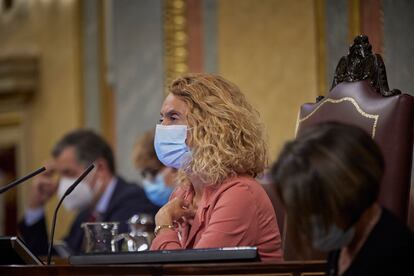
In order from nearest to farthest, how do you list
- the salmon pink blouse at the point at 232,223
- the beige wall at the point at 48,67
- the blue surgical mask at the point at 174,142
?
the salmon pink blouse at the point at 232,223 < the blue surgical mask at the point at 174,142 < the beige wall at the point at 48,67

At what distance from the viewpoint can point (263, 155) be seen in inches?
132

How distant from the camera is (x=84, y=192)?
587cm

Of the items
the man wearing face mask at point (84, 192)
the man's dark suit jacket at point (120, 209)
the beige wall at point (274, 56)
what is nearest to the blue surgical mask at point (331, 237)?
the man's dark suit jacket at point (120, 209)

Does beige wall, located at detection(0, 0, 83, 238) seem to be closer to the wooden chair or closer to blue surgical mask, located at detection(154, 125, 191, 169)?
blue surgical mask, located at detection(154, 125, 191, 169)

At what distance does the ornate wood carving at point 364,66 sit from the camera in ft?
10.5

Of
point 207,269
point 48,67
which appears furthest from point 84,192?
point 207,269

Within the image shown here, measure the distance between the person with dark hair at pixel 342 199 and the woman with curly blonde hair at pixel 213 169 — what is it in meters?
0.93

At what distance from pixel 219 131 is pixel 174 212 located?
304 mm

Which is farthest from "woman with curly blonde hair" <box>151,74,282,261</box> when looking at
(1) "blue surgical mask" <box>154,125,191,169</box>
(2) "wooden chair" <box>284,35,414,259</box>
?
(2) "wooden chair" <box>284,35,414,259</box>

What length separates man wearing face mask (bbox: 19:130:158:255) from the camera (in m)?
5.43

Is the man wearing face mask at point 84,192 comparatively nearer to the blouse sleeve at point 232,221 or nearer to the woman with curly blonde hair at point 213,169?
the woman with curly blonde hair at point 213,169

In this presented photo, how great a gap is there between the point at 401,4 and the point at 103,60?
4625mm

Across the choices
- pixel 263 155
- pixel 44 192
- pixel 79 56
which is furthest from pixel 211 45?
pixel 263 155

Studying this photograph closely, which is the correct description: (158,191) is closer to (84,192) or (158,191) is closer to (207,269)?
(84,192)
